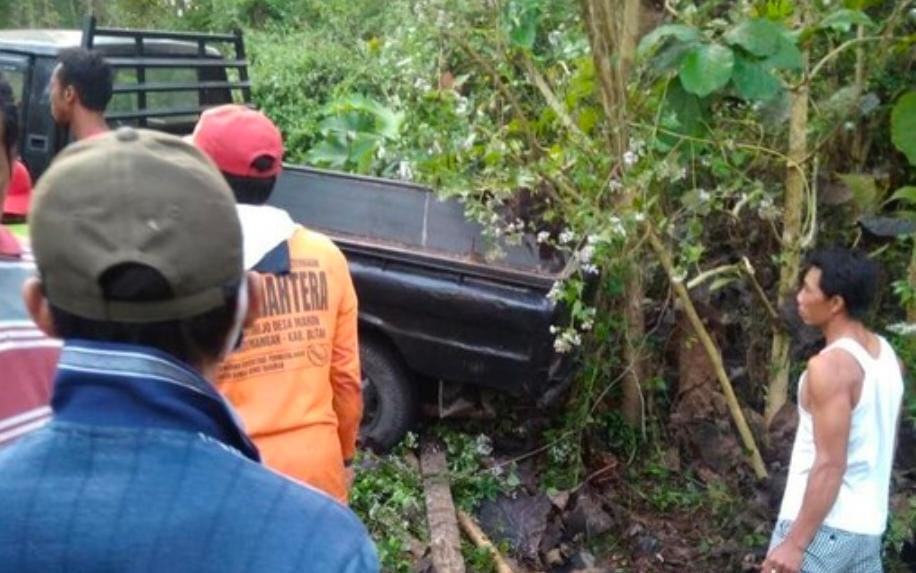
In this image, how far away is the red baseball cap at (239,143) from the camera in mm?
3152

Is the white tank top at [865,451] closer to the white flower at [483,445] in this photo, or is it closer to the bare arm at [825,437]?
the bare arm at [825,437]

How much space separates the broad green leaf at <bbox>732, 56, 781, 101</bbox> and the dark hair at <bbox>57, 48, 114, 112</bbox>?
267 centimetres

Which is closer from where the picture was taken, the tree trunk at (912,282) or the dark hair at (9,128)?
the dark hair at (9,128)

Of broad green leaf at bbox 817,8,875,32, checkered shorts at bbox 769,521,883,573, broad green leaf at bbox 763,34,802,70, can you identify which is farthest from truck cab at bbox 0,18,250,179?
checkered shorts at bbox 769,521,883,573

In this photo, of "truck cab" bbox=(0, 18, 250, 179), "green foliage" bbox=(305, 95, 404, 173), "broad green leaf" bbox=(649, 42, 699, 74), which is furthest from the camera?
"green foliage" bbox=(305, 95, 404, 173)

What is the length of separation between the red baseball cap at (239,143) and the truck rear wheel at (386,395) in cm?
336

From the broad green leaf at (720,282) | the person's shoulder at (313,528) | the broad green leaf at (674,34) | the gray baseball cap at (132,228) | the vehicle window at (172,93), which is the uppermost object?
the gray baseball cap at (132,228)

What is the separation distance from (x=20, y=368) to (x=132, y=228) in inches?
46.2

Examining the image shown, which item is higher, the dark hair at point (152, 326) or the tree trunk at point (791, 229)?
the dark hair at point (152, 326)

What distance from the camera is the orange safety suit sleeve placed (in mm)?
3379

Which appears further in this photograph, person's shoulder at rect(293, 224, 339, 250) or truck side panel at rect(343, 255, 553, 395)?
truck side panel at rect(343, 255, 553, 395)

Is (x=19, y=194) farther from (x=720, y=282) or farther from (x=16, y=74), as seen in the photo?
(x=16, y=74)

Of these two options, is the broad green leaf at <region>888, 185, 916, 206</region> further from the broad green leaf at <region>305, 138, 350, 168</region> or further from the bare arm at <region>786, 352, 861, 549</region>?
the broad green leaf at <region>305, 138, 350, 168</region>

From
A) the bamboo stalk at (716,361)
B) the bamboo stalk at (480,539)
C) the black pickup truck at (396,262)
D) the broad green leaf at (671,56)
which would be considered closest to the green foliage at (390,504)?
the bamboo stalk at (480,539)
